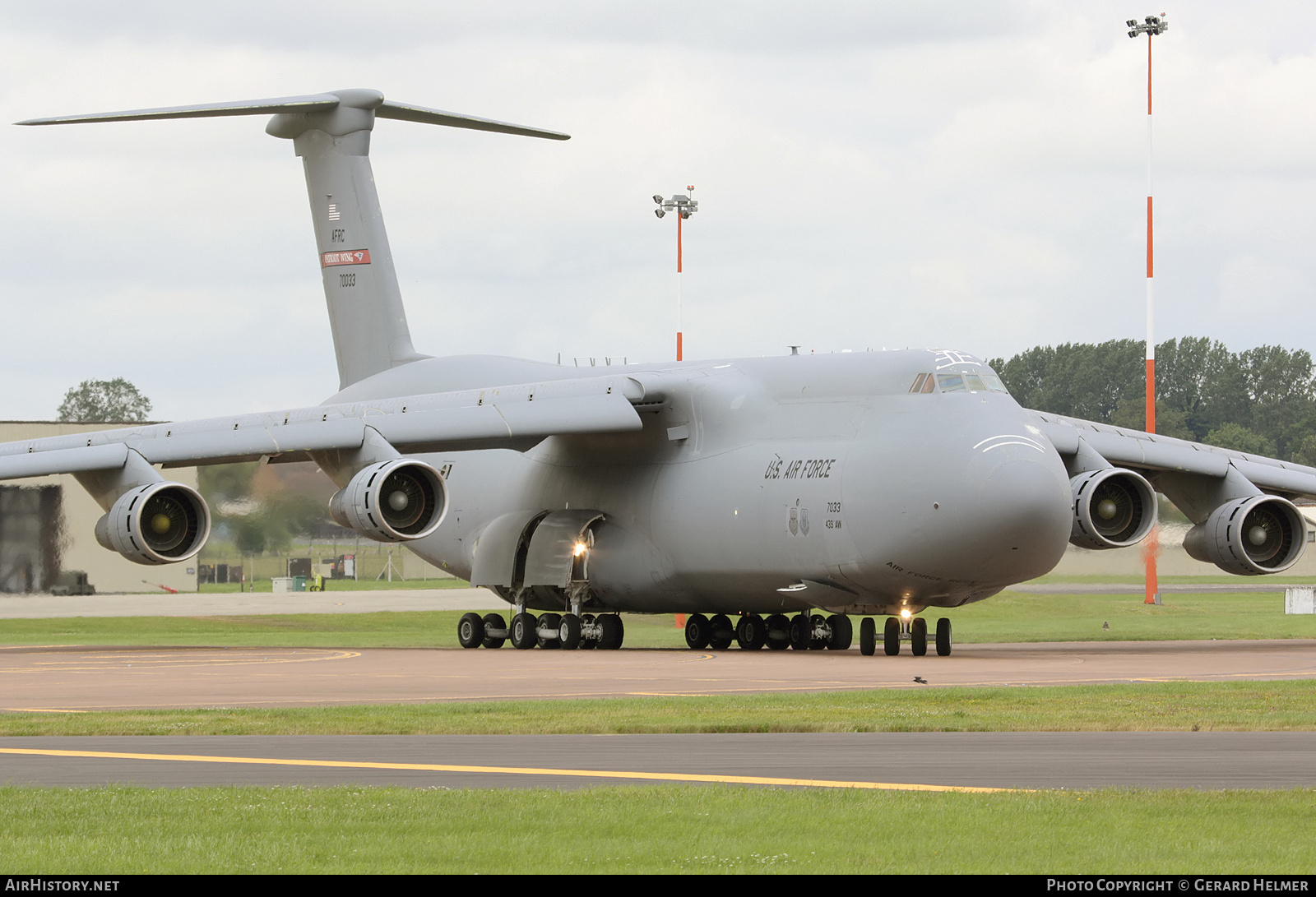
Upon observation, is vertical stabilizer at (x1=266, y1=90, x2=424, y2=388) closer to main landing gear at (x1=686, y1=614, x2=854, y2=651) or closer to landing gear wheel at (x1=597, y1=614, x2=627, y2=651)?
landing gear wheel at (x1=597, y1=614, x2=627, y2=651)

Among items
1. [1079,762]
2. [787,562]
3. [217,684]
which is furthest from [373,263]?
[1079,762]

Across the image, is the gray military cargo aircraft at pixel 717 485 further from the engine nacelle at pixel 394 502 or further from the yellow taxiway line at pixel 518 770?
the yellow taxiway line at pixel 518 770

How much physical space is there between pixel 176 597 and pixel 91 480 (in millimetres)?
20403

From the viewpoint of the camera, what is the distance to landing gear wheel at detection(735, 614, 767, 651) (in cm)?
3319

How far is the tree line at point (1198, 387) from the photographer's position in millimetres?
128750

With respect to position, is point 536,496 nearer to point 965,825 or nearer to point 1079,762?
point 1079,762

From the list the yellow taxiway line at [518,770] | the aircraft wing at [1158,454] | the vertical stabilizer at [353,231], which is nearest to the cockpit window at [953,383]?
the aircraft wing at [1158,454]

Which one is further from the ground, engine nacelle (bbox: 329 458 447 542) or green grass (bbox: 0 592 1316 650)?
engine nacelle (bbox: 329 458 447 542)

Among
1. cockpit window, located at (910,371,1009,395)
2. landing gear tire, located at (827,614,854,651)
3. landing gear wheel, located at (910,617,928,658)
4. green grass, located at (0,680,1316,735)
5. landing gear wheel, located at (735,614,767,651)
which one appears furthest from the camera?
landing gear wheel, located at (735,614,767,651)

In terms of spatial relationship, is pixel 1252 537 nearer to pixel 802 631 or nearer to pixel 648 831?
pixel 802 631

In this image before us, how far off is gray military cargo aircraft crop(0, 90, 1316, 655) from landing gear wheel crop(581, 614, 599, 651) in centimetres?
4

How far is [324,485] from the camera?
44.0 meters

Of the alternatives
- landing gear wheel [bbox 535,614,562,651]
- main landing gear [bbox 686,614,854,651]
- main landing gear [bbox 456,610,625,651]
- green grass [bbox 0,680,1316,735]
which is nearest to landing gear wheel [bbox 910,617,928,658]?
main landing gear [bbox 686,614,854,651]

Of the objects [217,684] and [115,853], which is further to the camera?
[217,684]
